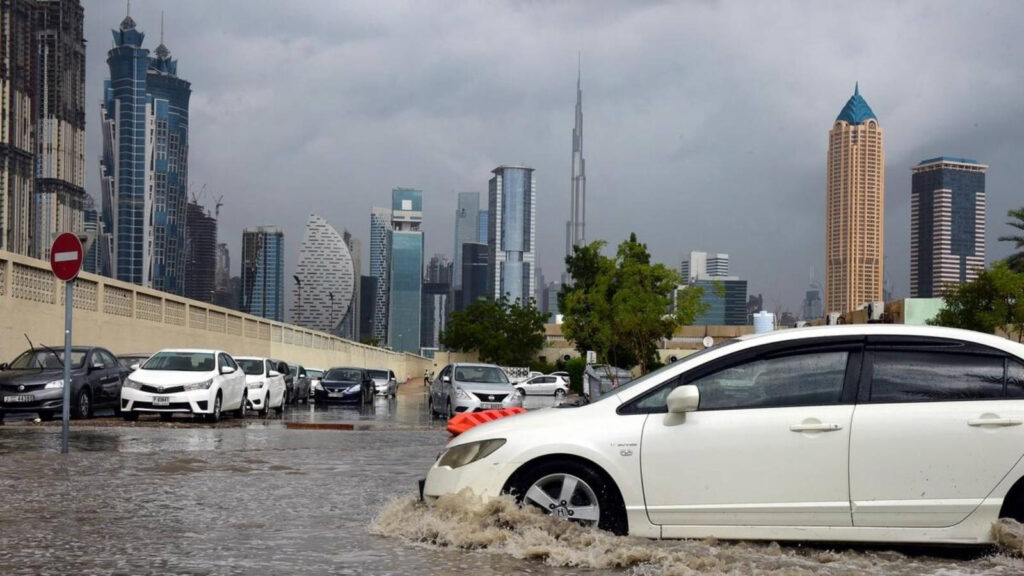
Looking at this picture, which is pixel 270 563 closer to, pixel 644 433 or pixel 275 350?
pixel 644 433

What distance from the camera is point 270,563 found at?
6965mm

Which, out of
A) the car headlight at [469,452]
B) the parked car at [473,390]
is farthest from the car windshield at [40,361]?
the car headlight at [469,452]

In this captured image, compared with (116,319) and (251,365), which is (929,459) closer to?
(251,365)

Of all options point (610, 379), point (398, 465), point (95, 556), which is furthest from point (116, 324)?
point (95, 556)

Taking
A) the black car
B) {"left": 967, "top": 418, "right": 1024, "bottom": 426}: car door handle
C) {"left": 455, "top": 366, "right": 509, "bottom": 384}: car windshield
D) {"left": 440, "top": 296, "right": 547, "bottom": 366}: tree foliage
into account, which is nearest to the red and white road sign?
the black car

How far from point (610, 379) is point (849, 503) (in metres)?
39.9

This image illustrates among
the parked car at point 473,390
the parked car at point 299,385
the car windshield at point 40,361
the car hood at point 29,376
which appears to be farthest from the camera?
the parked car at point 299,385

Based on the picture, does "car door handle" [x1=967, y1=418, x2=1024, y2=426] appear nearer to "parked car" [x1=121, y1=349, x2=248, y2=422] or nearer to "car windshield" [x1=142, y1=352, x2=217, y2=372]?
"parked car" [x1=121, y1=349, x2=248, y2=422]

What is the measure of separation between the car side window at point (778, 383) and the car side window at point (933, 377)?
23 centimetres

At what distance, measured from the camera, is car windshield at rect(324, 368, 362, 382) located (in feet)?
135

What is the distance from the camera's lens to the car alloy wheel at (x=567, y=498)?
7320 millimetres

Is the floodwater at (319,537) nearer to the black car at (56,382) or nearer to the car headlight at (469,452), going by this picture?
the car headlight at (469,452)

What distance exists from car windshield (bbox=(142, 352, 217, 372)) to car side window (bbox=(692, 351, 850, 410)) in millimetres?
18549

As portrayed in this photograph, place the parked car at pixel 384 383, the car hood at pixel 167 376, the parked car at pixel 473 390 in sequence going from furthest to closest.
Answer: the parked car at pixel 384 383
the parked car at pixel 473 390
the car hood at pixel 167 376
